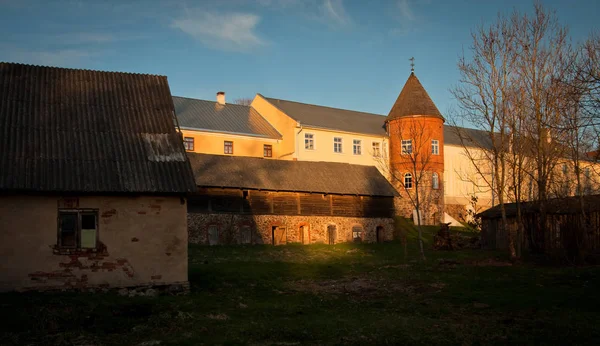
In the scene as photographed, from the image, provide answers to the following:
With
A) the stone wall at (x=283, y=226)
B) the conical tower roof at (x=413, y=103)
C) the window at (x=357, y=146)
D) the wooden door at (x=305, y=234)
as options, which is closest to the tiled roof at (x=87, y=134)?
the stone wall at (x=283, y=226)

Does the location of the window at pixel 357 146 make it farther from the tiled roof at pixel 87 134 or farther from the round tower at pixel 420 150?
the tiled roof at pixel 87 134

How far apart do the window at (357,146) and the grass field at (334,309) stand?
96.2ft

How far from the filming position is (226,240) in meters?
36.0

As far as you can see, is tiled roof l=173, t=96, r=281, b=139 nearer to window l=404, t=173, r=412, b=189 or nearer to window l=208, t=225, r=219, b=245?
window l=404, t=173, r=412, b=189

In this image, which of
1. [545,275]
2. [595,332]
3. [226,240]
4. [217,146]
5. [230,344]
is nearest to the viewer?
[230,344]

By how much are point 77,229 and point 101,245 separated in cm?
80

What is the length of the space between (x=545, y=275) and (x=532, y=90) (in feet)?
28.2

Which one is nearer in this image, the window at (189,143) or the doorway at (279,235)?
the doorway at (279,235)

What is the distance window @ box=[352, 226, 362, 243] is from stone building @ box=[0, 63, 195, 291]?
918 inches

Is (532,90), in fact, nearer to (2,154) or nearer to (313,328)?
(313,328)

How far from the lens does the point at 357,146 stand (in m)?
54.0

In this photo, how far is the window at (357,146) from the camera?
53.8 m

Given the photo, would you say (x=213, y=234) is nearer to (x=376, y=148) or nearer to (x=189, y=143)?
(x=189, y=143)

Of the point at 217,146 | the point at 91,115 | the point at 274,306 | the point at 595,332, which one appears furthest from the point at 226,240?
the point at 595,332
